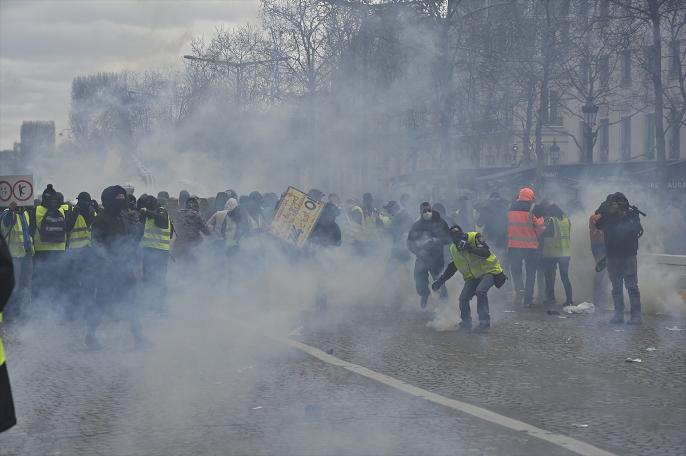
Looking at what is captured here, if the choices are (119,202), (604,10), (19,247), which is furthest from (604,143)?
(119,202)

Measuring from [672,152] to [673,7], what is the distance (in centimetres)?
1582

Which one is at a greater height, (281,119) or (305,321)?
(281,119)

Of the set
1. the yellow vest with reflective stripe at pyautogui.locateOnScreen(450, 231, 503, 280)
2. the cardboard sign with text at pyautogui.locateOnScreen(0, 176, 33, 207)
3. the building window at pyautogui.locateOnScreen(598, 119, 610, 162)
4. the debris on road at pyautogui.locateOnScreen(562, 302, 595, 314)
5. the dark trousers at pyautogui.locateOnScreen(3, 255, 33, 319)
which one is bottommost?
the debris on road at pyautogui.locateOnScreen(562, 302, 595, 314)

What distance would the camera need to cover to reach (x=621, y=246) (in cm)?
1239

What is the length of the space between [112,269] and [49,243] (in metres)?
3.19

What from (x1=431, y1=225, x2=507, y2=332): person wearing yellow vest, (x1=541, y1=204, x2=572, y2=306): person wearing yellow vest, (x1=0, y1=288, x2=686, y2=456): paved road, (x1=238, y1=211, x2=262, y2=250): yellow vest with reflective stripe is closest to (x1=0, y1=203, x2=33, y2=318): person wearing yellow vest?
(x1=0, y1=288, x2=686, y2=456): paved road

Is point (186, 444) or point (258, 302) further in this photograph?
point (258, 302)

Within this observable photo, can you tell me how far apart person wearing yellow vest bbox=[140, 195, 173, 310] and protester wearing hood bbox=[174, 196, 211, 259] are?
3156 millimetres

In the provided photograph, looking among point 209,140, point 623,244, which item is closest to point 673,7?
point 623,244

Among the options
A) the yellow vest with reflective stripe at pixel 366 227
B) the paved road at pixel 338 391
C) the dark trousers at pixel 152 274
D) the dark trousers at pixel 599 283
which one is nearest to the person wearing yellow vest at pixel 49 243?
the paved road at pixel 338 391

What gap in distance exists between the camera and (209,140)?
99.2 feet

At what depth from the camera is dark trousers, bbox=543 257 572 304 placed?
563 inches

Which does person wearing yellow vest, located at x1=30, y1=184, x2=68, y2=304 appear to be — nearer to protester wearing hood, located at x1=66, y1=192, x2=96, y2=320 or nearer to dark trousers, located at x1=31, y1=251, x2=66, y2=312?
dark trousers, located at x1=31, y1=251, x2=66, y2=312

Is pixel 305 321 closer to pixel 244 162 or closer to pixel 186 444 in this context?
pixel 186 444
